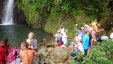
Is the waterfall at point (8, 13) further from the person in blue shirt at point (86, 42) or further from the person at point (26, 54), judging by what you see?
the person at point (26, 54)

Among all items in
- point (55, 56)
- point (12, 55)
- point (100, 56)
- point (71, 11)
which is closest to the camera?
point (100, 56)

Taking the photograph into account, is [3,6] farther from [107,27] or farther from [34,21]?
[107,27]

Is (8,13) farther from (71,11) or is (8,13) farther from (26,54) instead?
(26,54)

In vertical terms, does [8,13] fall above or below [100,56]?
below

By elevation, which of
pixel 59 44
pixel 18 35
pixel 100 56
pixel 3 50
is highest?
pixel 100 56

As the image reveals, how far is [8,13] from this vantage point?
161ft

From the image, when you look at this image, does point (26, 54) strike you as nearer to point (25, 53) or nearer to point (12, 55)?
point (25, 53)

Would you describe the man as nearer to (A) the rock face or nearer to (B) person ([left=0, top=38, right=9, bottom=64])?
(B) person ([left=0, top=38, right=9, bottom=64])

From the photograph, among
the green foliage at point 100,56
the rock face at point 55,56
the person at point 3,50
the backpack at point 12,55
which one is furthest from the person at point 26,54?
the rock face at point 55,56

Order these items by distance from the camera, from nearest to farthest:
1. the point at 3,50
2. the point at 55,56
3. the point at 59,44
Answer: the point at 3,50
the point at 55,56
the point at 59,44

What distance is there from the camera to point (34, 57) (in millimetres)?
9922

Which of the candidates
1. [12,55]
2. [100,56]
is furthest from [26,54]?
[100,56]

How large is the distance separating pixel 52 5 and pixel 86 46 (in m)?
18.8

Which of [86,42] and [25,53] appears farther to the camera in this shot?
[86,42]
